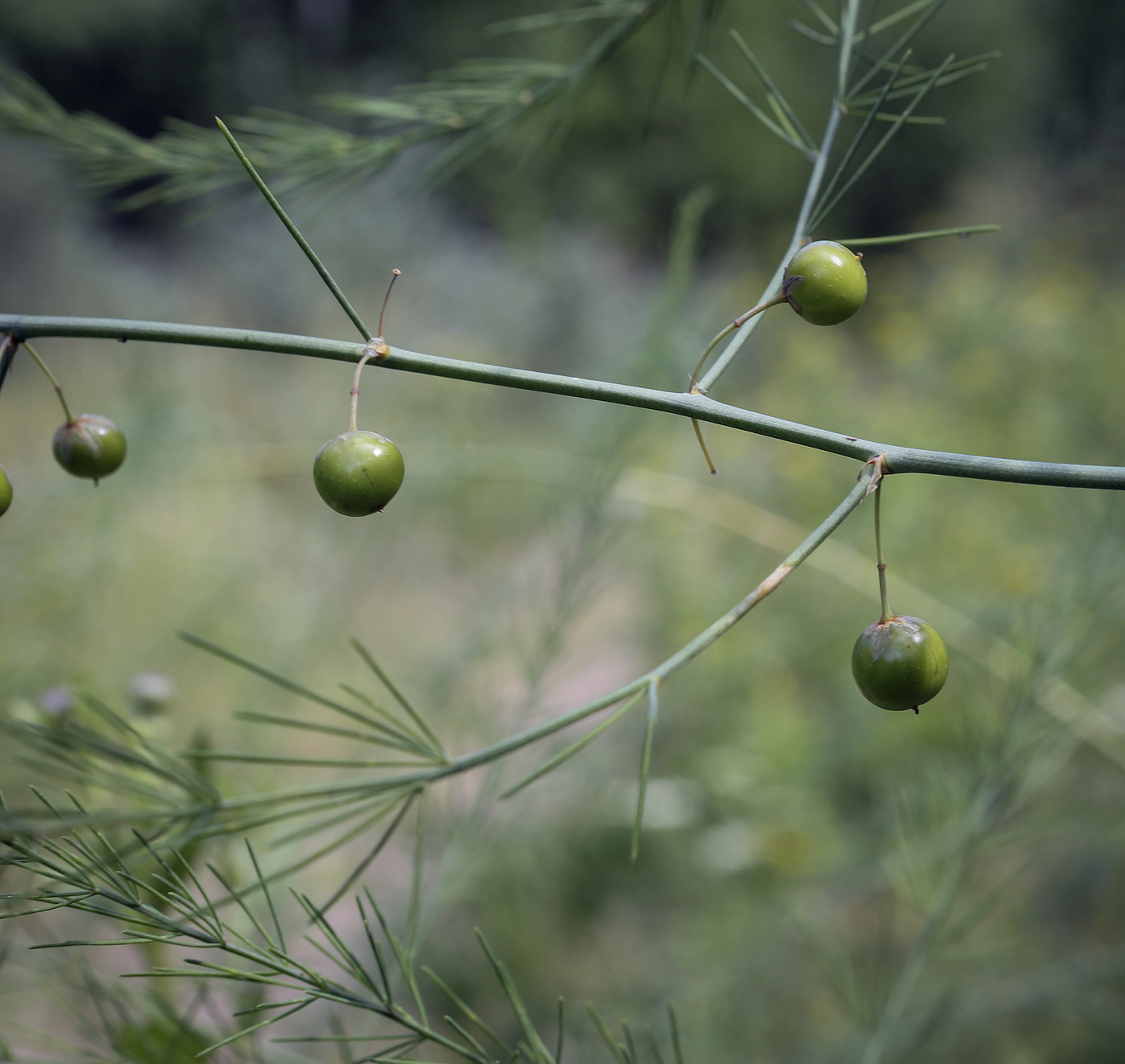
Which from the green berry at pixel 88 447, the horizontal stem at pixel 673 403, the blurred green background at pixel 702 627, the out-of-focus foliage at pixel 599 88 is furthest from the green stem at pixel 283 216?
the out-of-focus foliage at pixel 599 88

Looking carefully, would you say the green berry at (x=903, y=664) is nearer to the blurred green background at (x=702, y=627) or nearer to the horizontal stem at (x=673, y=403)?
the horizontal stem at (x=673, y=403)

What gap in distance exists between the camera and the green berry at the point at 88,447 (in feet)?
0.84

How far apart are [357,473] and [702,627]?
35.6 inches

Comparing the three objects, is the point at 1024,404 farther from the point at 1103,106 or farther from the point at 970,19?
the point at 970,19

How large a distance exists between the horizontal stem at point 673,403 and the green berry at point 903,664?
1.7 inches

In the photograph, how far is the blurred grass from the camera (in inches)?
24.3

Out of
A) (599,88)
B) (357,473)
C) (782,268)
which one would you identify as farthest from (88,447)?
(599,88)

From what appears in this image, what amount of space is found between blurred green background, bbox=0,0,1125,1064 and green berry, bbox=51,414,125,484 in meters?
0.18

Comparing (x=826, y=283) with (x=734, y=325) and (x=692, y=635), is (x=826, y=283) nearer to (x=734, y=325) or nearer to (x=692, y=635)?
(x=734, y=325)

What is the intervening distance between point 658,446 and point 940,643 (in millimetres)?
1006

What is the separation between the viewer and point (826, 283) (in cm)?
22

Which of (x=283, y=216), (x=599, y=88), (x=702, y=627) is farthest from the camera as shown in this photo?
(x=599, y=88)

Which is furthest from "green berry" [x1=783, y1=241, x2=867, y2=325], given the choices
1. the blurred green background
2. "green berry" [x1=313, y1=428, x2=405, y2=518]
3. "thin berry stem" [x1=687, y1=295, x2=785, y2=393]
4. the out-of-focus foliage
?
the out-of-focus foliage

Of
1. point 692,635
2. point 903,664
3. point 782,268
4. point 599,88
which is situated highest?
point 599,88
